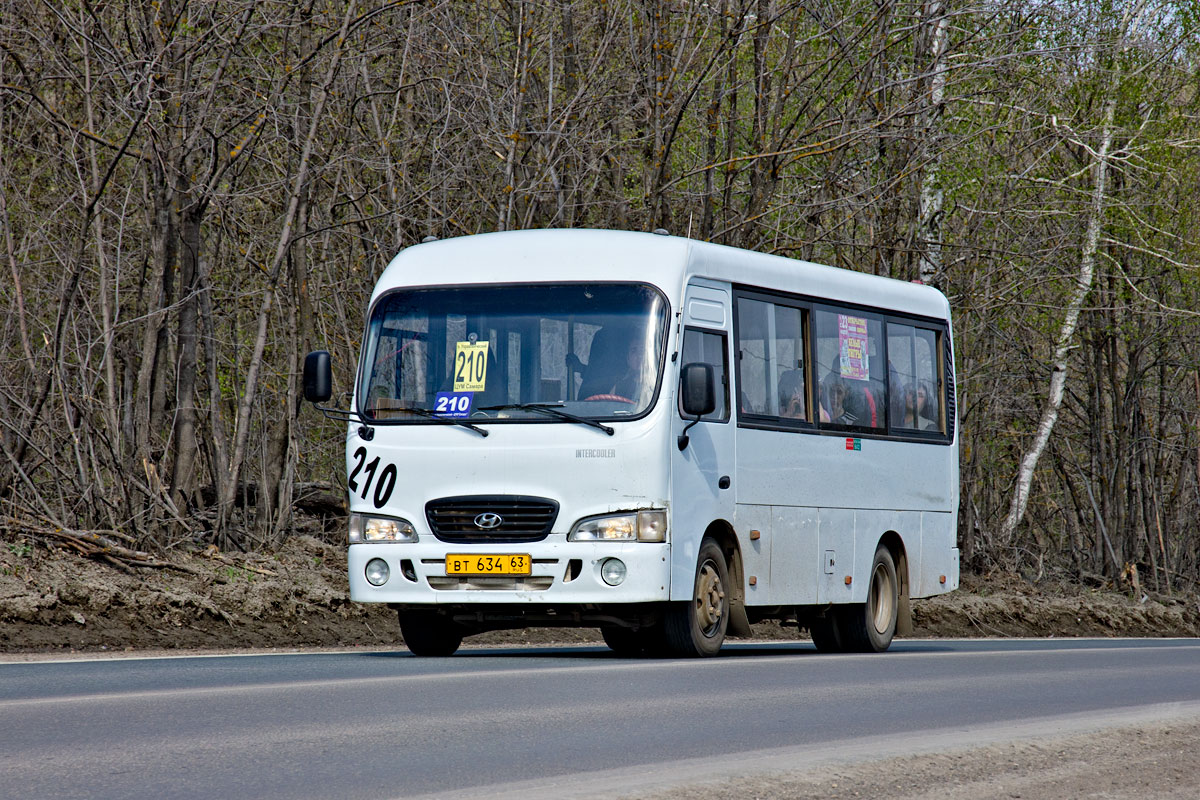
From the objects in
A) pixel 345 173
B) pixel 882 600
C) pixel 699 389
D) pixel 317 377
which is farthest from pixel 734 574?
pixel 345 173

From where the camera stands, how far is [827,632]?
16.5 metres

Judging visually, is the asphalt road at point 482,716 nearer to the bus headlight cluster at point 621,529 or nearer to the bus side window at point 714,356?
the bus headlight cluster at point 621,529

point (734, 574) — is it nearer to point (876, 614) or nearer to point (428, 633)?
point (428, 633)

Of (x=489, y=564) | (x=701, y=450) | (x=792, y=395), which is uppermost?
(x=792, y=395)

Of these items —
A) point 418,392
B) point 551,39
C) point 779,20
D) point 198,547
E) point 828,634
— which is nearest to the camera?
point 418,392

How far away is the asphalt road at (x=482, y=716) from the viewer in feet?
23.4

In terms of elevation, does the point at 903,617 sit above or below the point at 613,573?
below

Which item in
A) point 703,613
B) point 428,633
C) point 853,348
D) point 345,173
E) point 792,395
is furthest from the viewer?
point 345,173

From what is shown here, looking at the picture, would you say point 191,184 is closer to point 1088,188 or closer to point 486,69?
point 486,69

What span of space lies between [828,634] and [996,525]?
16.7 metres

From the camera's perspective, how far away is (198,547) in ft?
58.3

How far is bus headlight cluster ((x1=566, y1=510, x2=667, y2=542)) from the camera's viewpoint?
1301 cm

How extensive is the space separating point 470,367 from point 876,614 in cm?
509

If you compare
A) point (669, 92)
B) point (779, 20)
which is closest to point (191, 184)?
point (669, 92)
